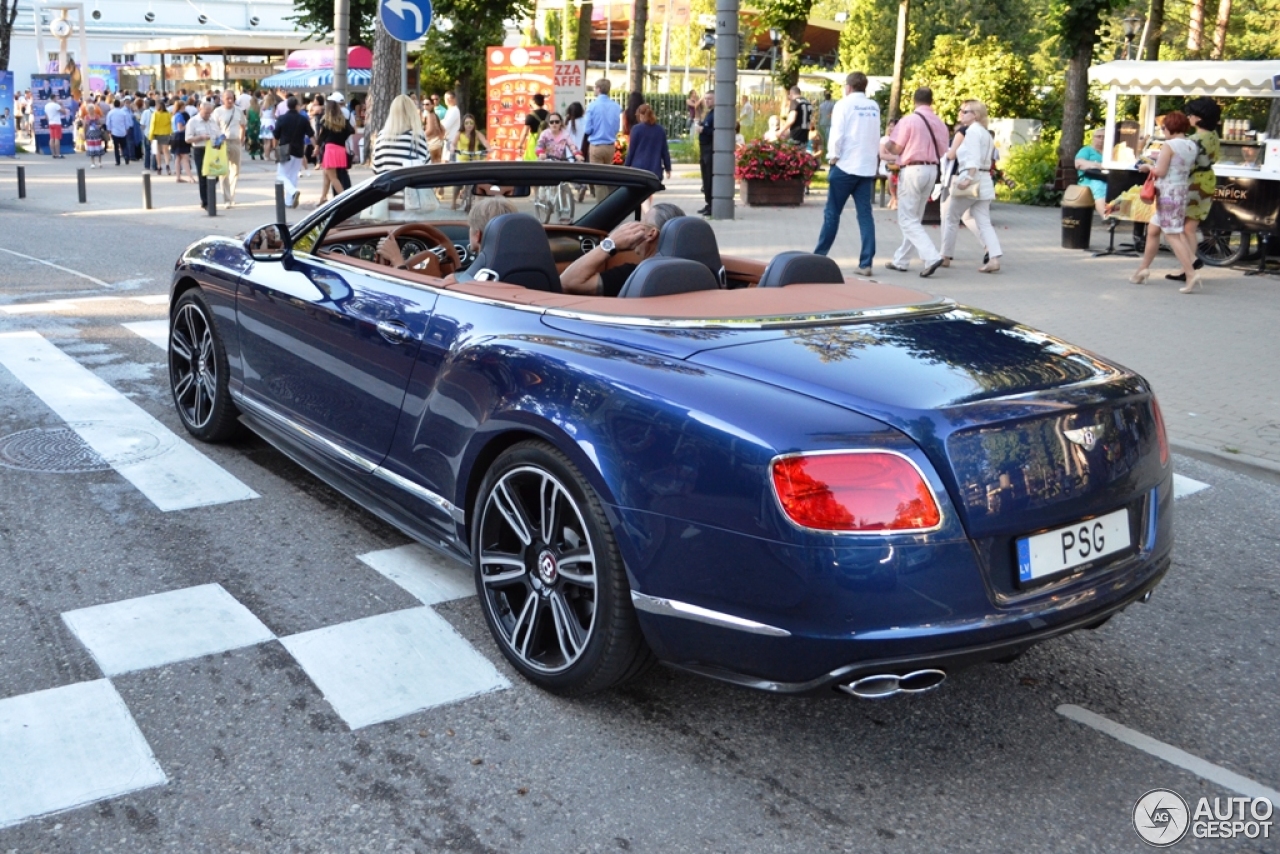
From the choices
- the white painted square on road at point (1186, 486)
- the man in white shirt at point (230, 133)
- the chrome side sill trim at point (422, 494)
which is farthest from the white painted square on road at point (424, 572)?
the man in white shirt at point (230, 133)

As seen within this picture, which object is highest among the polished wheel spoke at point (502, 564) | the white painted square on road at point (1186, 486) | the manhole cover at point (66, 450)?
the polished wheel spoke at point (502, 564)

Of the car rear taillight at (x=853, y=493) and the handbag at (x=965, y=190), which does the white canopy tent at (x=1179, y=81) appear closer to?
the handbag at (x=965, y=190)

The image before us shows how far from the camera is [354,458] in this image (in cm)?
469

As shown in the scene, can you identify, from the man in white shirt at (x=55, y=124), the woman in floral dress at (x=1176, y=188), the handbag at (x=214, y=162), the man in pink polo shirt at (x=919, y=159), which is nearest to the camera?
the woman in floral dress at (x=1176, y=188)

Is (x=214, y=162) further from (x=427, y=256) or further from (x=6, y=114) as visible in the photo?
(x=6, y=114)

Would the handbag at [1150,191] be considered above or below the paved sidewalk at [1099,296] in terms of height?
above

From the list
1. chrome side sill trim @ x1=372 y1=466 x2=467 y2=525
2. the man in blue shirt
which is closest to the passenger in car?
chrome side sill trim @ x1=372 y1=466 x2=467 y2=525

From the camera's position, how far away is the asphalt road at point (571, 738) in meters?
3.08

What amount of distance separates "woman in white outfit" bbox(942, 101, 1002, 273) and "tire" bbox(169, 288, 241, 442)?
885 cm

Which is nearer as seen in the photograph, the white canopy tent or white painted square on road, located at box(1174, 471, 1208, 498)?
white painted square on road, located at box(1174, 471, 1208, 498)

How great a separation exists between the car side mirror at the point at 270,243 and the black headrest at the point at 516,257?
1.27 metres

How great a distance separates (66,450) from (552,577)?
3.62 meters
